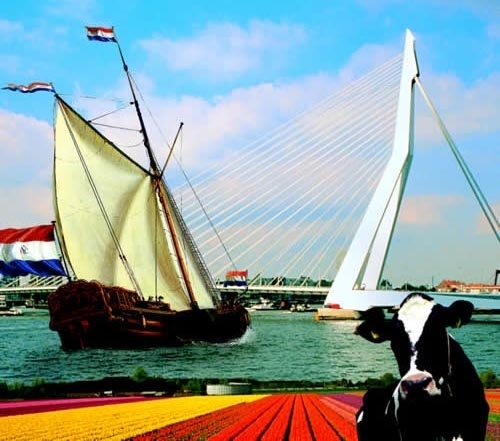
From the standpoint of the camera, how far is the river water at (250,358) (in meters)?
24.9

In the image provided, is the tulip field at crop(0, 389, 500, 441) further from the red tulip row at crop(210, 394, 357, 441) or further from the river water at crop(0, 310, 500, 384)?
the river water at crop(0, 310, 500, 384)

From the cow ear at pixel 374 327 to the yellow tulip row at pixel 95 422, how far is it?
14.1ft

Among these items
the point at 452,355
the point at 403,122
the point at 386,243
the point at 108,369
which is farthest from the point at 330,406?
the point at 403,122

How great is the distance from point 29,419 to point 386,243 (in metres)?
24.4

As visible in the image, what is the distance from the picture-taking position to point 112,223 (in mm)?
34688

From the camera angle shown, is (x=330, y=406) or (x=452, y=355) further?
(x=330, y=406)

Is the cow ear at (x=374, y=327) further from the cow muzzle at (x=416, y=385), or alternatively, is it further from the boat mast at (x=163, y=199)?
the boat mast at (x=163, y=199)

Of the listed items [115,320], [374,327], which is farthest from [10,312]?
[374,327]

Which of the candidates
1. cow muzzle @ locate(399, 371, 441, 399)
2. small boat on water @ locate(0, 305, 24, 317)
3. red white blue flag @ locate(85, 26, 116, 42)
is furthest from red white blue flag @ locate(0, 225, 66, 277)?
cow muzzle @ locate(399, 371, 441, 399)

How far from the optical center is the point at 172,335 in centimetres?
3403

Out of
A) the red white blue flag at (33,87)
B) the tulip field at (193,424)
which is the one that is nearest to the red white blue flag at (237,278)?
the red white blue flag at (33,87)

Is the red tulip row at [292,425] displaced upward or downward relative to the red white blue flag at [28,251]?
downward

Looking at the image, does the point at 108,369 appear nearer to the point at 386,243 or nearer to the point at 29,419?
the point at 386,243

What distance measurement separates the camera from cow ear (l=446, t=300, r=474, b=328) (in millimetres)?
3449
